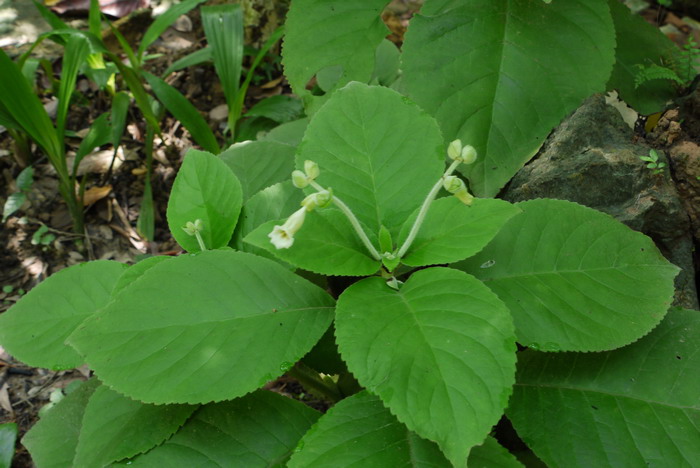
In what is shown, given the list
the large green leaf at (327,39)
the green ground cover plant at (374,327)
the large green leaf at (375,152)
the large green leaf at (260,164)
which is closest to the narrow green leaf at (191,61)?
the large green leaf at (327,39)

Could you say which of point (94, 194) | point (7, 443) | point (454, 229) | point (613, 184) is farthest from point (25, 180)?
point (613, 184)

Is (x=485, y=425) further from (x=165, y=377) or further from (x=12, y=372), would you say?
(x=12, y=372)

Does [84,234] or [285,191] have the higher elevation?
[285,191]

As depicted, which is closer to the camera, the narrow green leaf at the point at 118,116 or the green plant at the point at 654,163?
the green plant at the point at 654,163

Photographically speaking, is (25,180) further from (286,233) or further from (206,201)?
(286,233)

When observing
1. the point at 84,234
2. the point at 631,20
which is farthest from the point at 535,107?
the point at 84,234

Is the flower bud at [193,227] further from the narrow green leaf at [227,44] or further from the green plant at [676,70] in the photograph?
the narrow green leaf at [227,44]
